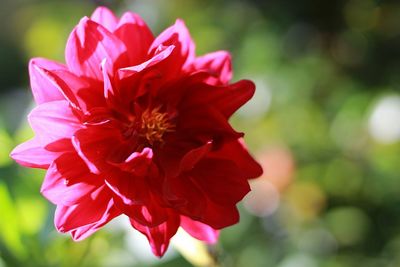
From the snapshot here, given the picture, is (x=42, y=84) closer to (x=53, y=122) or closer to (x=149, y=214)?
(x=53, y=122)

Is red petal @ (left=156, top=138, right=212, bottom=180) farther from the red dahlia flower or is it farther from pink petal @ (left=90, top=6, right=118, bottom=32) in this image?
pink petal @ (left=90, top=6, right=118, bottom=32)

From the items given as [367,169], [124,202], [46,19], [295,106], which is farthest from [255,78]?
[124,202]

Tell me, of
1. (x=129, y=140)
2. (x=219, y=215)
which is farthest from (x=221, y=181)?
(x=129, y=140)

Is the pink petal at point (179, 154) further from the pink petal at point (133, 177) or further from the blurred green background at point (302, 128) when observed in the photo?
the blurred green background at point (302, 128)

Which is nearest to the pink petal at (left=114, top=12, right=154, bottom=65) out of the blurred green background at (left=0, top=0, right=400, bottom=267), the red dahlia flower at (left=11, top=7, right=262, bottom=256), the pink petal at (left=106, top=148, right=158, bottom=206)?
the red dahlia flower at (left=11, top=7, right=262, bottom=256)

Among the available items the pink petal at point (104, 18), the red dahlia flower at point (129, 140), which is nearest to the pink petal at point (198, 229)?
the red dahlia flower at point (129, 140)

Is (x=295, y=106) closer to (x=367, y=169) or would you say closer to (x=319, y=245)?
(x=367, y=169)
